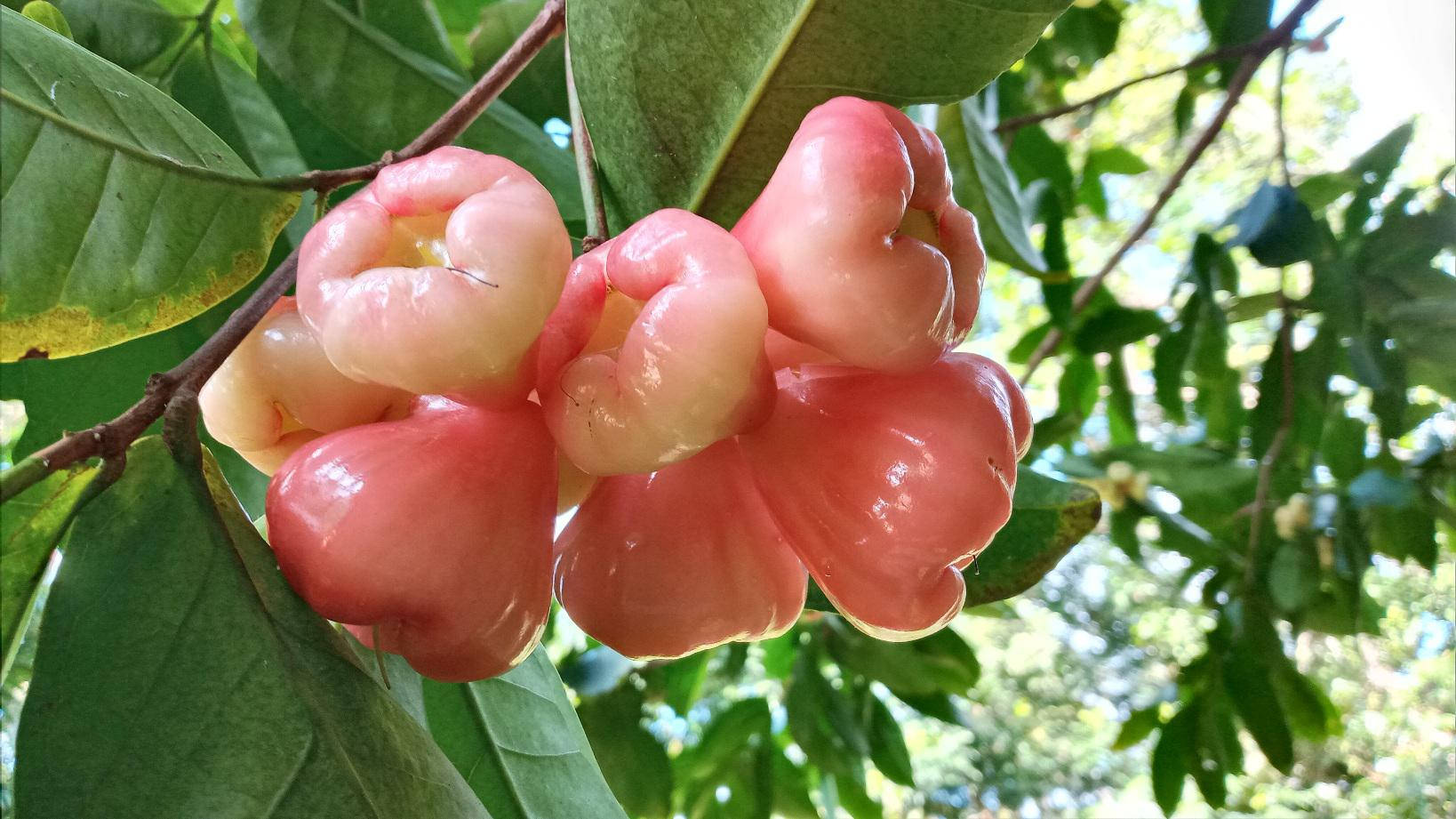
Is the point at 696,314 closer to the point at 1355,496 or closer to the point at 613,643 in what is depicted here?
the point at 613,643

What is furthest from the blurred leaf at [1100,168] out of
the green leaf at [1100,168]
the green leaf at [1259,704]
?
the green leaf at [1259,704]

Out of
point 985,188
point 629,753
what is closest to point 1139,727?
point 629,753

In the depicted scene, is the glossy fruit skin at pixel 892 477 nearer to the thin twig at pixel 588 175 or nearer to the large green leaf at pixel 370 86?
the thin twig at pixel 588 175

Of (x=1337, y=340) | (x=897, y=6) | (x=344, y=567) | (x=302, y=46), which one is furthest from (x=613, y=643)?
(x=1337, y=340)

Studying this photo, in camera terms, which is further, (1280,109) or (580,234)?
(1280,109)

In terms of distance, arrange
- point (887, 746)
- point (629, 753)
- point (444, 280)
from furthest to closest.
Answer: point (887, 746)
point (629, 753)
point (444, 280)

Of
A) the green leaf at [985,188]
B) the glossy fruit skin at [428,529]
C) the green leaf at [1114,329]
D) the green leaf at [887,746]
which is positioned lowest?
the green leaf at [887,746]

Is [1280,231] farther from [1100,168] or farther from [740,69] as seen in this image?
[740,69]
